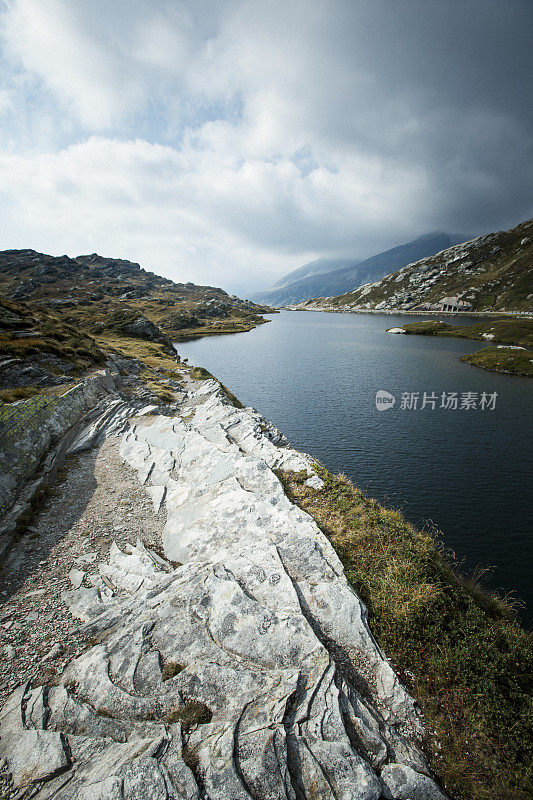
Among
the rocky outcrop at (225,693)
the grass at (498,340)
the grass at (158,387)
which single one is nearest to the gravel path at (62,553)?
the rocky outcrop at (225,693)

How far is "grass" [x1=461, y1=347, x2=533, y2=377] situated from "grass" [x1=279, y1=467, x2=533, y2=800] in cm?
7397

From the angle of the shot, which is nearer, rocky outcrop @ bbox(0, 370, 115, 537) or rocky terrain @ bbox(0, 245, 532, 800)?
rocky terrain @ bbox(0, 245, 532, 800)

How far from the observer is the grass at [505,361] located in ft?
Result: 230

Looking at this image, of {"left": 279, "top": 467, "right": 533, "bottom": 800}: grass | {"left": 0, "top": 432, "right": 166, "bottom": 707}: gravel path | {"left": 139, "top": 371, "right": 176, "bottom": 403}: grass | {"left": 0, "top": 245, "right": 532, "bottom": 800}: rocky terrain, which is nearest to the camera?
{"left": 0, "top": 245, "right": 532, "bottom": 800}: rocky terrain

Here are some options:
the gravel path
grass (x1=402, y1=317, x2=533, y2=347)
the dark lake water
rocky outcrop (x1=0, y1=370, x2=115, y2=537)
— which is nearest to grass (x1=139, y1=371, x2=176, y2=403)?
rocky outcrop (x1=0, y1=370, x2=115, y2=537)

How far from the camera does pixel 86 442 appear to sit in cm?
2833

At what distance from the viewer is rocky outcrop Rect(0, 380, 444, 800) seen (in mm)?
7832

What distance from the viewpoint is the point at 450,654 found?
11.0 m

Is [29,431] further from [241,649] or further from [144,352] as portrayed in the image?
[144,352]

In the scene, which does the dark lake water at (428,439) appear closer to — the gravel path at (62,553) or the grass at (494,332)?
the gravel path at (62,553)

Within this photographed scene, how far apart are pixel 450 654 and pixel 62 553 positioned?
19500 millimetres

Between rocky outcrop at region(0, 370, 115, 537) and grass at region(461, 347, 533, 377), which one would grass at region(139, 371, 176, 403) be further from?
grass at region(461, 347, 533, 377)

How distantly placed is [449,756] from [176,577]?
1187 cm

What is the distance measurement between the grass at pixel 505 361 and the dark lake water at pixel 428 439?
3481 millimetres
